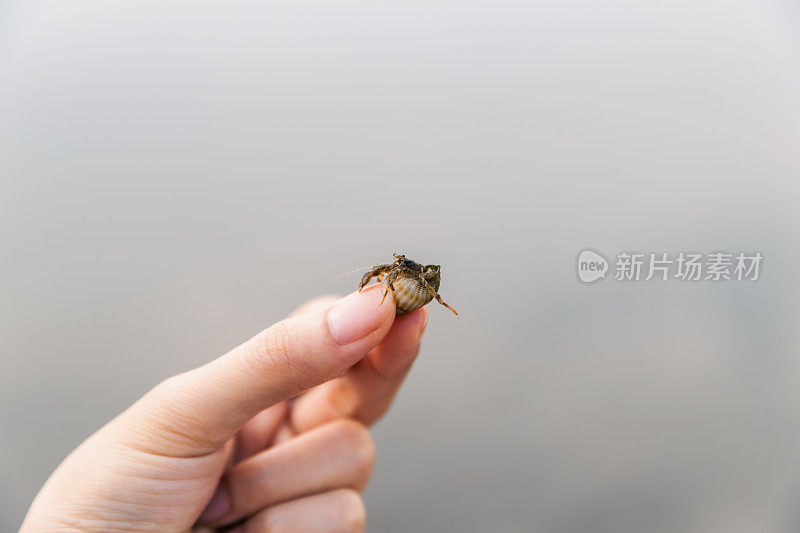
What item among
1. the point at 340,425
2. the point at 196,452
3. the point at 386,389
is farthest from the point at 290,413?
the point at 196,452

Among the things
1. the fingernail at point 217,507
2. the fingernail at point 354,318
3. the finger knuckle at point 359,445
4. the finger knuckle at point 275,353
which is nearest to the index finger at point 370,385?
the finger knuckle at point 359,445

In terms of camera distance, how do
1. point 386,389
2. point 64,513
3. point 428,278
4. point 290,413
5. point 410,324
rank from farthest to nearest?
point 290,413
point 386,389
point 410,324
point 428,278
point 64,513

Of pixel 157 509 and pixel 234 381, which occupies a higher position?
pixel 234 381

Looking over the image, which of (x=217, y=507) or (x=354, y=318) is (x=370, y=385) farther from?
(x=354, y=318)

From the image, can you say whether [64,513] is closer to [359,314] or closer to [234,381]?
[234,381]

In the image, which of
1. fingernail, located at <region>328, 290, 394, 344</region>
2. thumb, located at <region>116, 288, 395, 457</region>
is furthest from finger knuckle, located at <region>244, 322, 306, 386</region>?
fingernail, located at <region>328, 290, 394, 344</region>

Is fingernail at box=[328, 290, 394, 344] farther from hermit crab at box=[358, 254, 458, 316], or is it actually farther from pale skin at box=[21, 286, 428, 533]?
hermit crab at box=[358, 254, 458, 316]
